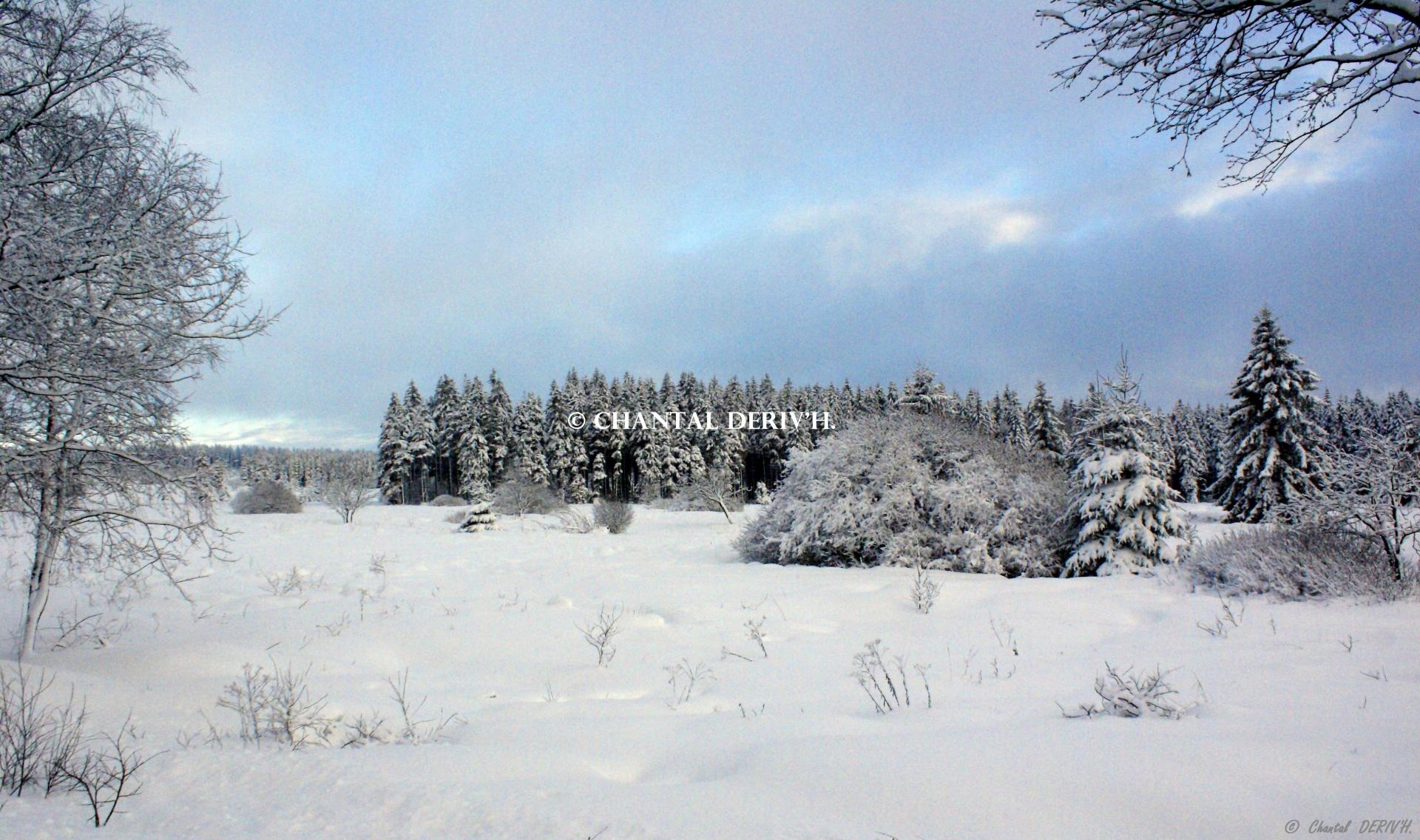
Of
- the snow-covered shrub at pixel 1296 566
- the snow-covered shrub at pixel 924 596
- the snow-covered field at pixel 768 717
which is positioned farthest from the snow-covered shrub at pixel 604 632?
the snow-covered shrub at pixel 1296 566

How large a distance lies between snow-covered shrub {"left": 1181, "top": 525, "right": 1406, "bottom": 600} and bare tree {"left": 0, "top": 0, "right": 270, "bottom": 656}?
11414 millimetres

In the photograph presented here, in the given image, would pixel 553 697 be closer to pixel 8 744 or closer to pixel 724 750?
pixel 724 750

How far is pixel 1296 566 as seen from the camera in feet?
24.9

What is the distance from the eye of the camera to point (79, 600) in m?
8.22

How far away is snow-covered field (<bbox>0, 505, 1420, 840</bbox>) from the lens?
2.33 metres

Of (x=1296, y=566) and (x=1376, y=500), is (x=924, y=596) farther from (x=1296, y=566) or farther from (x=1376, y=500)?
(x=1376, y=500)

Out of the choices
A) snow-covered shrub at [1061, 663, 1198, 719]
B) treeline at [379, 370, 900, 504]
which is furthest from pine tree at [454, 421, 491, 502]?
snow-covered shrub at [1061, 663, 1198, 719]

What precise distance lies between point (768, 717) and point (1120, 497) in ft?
34.0

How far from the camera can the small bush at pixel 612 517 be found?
23016 millimetres

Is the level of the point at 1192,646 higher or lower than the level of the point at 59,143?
lower

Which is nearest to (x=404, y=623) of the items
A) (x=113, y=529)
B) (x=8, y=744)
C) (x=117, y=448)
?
(x=113, y=529)

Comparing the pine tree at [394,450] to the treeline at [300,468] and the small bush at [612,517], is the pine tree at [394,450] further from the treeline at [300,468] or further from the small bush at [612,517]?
the small bush at [612,517]

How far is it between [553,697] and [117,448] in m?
4.16

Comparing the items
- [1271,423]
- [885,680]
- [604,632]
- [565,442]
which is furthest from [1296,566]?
[565,442]
